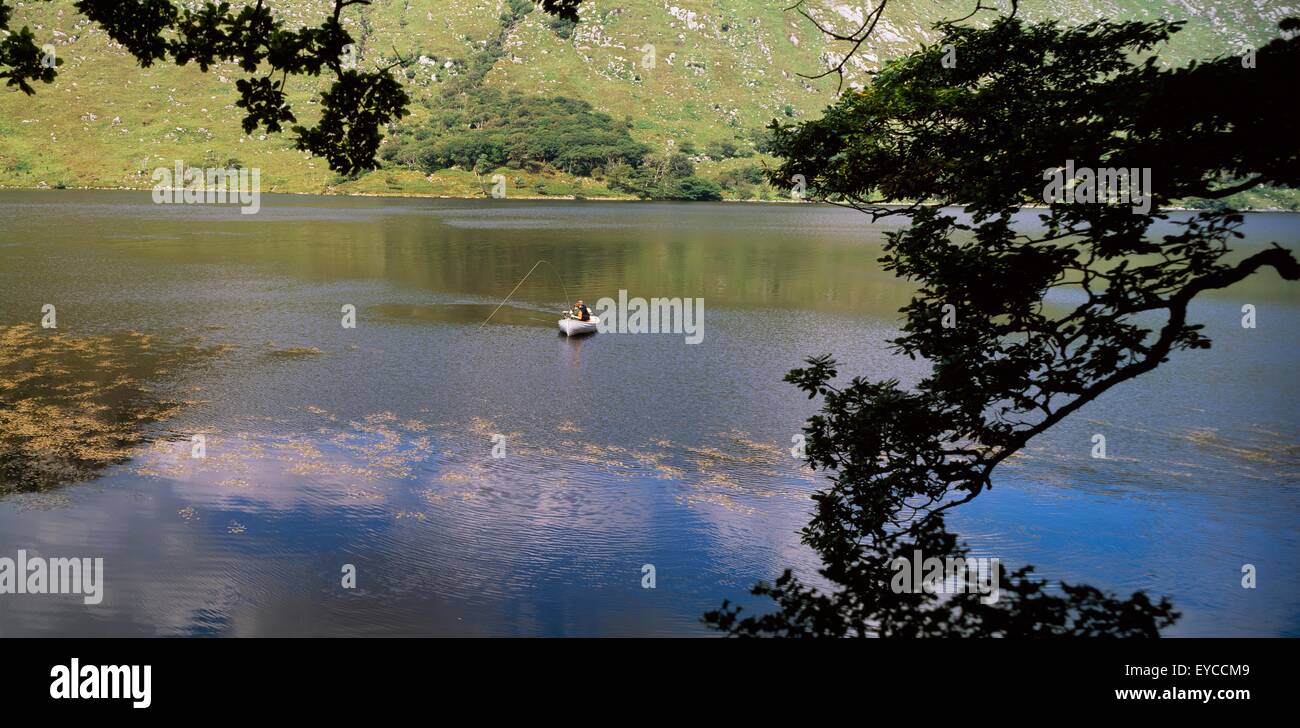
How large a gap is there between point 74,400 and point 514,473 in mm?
16730

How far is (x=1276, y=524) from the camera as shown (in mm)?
21344

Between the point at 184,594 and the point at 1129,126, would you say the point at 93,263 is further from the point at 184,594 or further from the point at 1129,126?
the point at 1129,126

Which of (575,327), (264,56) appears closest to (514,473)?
(264,56)

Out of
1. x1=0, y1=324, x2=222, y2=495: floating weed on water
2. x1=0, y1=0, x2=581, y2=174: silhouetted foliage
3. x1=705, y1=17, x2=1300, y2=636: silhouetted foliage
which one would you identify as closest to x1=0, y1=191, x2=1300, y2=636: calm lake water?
x1=0, y1=324, x2=222, y2=495: floating weed on water

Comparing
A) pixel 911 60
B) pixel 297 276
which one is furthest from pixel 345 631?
pixel 297 276

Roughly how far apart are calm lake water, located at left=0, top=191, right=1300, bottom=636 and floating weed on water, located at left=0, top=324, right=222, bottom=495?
0.72 feet

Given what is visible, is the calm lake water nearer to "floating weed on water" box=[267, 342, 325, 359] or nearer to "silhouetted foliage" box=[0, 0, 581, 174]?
"floating weed on water" box=[267, 342, 325, 359]

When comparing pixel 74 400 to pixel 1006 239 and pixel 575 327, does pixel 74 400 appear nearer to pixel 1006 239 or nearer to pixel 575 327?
pixel 575 327

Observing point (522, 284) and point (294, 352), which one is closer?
point (294, 352)

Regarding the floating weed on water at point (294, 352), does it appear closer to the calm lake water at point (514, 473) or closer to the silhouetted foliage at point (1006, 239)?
the calm lake water at point (514, 473)

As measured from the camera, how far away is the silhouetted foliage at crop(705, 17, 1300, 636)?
40.1 ft

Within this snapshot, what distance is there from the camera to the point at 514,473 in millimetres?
24016

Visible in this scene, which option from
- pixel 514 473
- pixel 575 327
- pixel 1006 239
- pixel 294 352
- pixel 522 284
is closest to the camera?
pixel 1006 239

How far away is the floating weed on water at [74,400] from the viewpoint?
77.4 ft
